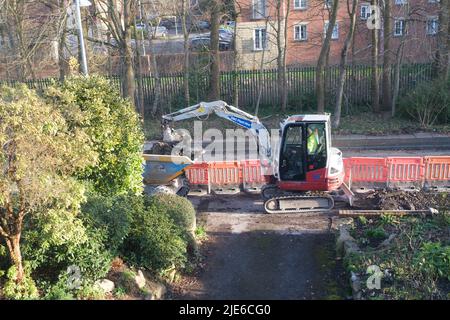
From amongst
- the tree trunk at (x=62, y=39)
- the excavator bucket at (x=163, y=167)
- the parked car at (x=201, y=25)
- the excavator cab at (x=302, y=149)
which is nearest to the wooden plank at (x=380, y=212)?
the excavator cab at (x=302, y=149)

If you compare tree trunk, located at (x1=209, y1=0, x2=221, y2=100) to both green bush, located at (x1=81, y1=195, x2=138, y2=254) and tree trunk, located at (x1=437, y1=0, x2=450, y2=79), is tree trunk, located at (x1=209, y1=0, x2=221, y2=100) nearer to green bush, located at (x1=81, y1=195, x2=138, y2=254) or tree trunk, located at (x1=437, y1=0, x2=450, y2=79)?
tree trunk, located at (x1=437, y1=0, x2=450, y2=79)

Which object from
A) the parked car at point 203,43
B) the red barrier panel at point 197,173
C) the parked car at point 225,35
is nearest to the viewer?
the red barrier panel at point 197,173

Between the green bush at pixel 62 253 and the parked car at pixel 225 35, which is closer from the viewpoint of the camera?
the green bush at pixel 62 253

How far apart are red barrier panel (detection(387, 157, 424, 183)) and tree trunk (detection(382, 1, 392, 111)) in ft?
31.3

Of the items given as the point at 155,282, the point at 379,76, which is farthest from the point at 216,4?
the point at 155,282

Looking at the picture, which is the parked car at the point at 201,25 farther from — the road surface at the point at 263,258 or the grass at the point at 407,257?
the grass at the point at 407,257

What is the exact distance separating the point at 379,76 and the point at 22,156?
66.9 feet

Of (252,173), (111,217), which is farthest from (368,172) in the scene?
(111,217)

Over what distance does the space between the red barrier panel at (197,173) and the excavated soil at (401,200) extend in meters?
4.37

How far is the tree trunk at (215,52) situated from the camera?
22.7 metres

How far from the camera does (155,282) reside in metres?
9.25

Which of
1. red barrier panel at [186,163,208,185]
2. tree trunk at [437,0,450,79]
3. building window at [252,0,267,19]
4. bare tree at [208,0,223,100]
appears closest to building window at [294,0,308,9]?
building window at [252,0,267,19]

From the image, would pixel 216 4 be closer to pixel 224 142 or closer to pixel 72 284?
pixel 224 142

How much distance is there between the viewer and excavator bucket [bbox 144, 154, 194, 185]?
14016mm
